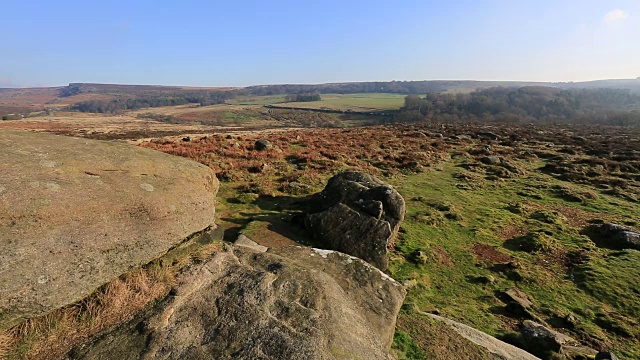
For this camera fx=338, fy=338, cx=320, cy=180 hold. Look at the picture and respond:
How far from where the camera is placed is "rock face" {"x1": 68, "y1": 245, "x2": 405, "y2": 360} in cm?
533

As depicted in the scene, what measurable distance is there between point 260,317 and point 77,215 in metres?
4.31

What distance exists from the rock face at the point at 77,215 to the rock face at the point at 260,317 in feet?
3.77

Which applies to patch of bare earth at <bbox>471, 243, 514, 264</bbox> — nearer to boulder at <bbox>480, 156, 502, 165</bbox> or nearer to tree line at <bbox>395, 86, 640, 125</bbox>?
boulder at <bbox>480, 156, 502, 165</bbox>

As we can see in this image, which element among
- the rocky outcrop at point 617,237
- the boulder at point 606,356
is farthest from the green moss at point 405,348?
the rocky outcrop at point 617,237

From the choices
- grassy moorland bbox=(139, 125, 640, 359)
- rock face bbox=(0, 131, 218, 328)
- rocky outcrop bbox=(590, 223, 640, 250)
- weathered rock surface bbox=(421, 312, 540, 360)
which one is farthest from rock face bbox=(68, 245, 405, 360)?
rocky outcrop bbox=(590, 223, 640, 250)

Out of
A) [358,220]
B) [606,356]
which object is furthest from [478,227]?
[606,356]

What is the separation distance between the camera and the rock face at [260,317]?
17.5 ft

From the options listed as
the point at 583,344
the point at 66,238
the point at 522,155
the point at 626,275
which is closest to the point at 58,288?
the point at 66,238

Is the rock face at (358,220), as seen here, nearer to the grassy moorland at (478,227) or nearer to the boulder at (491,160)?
the grassy moorland at (478,227)

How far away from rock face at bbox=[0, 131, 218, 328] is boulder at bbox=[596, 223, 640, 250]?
19040 millimetres

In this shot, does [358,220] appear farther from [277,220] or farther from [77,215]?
[77,215]

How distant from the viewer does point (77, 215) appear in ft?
22.5

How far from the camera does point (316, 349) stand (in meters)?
5.45

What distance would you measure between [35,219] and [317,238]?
9257mm
